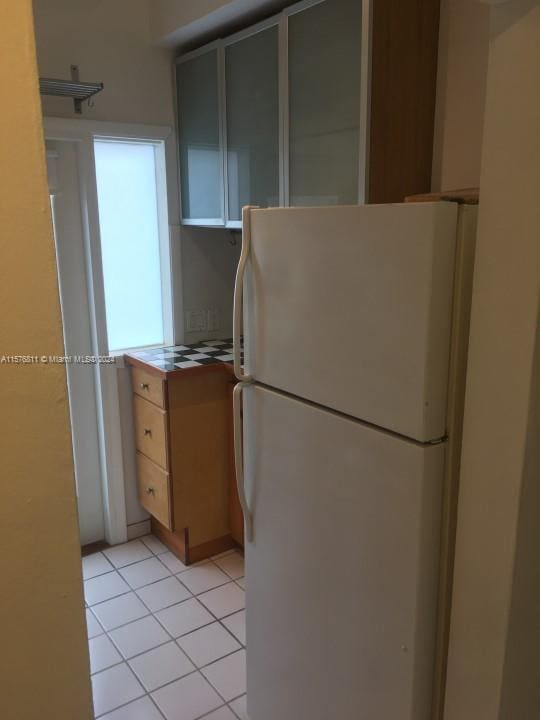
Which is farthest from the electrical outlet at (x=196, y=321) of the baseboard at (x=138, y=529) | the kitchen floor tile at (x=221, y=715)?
the kitchen floor tile at (x=221, y=715)

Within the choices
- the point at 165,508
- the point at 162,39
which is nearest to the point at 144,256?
the point at 162,39

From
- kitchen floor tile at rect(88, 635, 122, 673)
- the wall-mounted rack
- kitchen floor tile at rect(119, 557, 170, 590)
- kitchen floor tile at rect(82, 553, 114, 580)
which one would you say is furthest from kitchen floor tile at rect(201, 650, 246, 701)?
the wall-mounted rack

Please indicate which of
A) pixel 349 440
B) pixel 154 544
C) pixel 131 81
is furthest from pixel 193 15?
pixel 154 544

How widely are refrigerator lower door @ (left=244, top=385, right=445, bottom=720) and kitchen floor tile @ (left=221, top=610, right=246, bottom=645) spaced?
0.49 m

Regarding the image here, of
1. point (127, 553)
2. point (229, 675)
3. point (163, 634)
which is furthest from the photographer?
point (127, 553)

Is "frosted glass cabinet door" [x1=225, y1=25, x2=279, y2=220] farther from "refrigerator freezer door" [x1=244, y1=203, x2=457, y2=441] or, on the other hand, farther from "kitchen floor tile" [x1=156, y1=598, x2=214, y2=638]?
"kitchen floor tile" [x1=156, y1=598, x2=214, y2=638]

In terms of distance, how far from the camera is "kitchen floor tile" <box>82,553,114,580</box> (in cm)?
281

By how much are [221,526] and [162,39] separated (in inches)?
90.1

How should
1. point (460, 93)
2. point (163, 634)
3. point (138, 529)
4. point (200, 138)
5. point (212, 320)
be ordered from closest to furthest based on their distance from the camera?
point (460, 93), point (163, 634), point (200, 138), point (138, 529), point (212, 320)

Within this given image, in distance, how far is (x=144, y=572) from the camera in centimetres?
283

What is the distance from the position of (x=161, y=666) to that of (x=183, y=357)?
1.32 metres

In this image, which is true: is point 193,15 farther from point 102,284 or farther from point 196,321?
point 196,321

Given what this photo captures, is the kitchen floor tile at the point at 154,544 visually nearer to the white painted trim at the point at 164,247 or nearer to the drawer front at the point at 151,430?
the drawer front at the point at 151,430

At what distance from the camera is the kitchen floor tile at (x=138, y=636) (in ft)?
7.68
